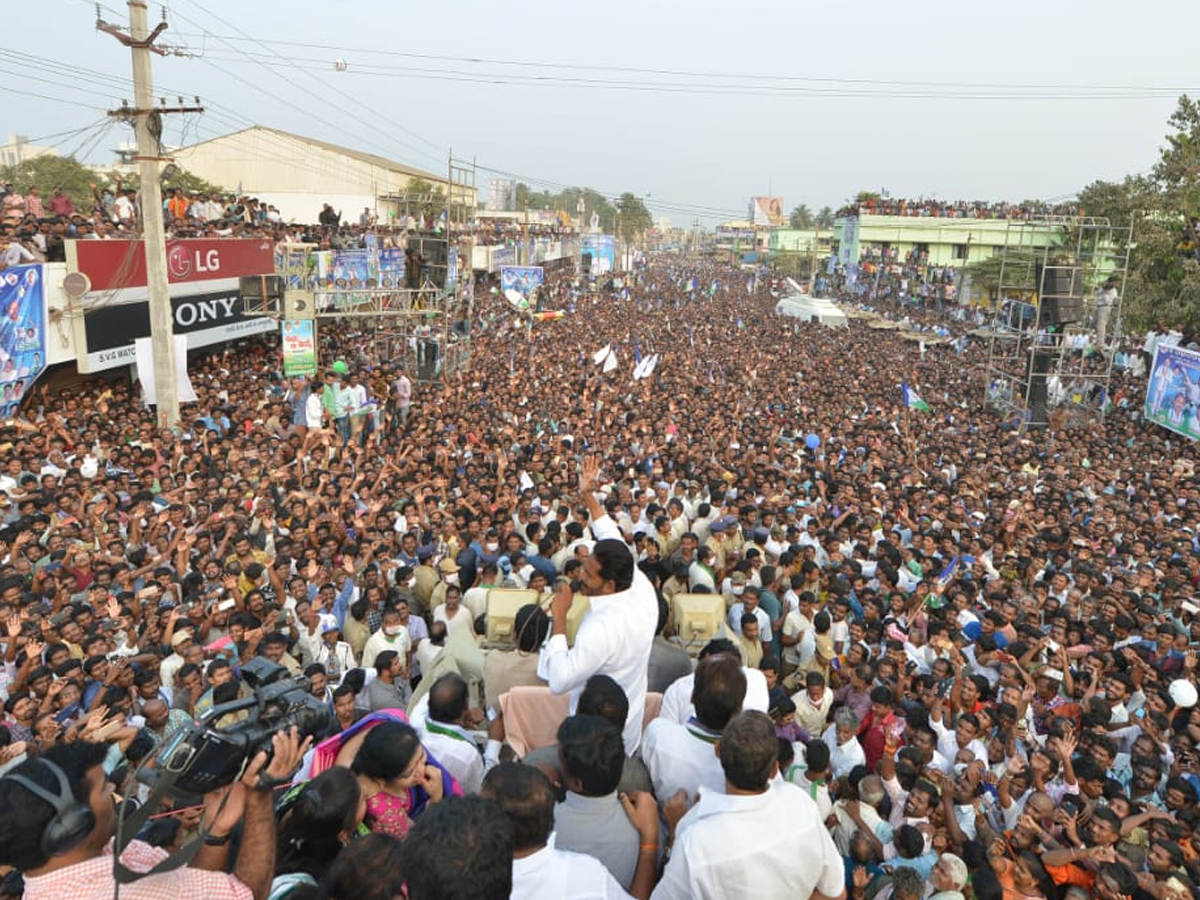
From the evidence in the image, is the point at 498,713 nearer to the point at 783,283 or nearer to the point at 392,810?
the point at 392,810

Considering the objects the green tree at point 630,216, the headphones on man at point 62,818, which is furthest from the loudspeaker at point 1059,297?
the green tree at point 630,216

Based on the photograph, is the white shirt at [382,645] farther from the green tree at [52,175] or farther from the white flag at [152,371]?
the green tree at [52,175]

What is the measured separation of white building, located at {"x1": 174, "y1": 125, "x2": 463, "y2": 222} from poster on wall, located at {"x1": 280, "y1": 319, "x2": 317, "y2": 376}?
100ft

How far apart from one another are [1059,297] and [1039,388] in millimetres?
1776

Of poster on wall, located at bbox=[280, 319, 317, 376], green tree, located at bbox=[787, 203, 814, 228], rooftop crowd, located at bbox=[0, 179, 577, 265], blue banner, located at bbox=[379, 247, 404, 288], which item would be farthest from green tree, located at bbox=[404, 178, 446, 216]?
green tree, located at bbox=[787, 203, 814, 228]

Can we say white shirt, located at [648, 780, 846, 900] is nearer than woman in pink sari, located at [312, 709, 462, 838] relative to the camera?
Yes

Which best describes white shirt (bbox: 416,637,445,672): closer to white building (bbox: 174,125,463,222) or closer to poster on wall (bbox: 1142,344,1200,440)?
poster on wall (bbox: 1142,344,1200,440)

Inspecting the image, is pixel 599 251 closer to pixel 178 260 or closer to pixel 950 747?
pixel 178 260

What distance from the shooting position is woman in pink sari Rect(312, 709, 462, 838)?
2293mm

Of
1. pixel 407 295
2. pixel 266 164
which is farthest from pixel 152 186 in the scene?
pixel 266 164

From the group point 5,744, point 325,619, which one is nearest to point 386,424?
point 325,619

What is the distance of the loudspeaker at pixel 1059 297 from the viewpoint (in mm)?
15742

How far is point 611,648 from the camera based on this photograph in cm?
275

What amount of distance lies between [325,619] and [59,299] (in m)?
8.62
